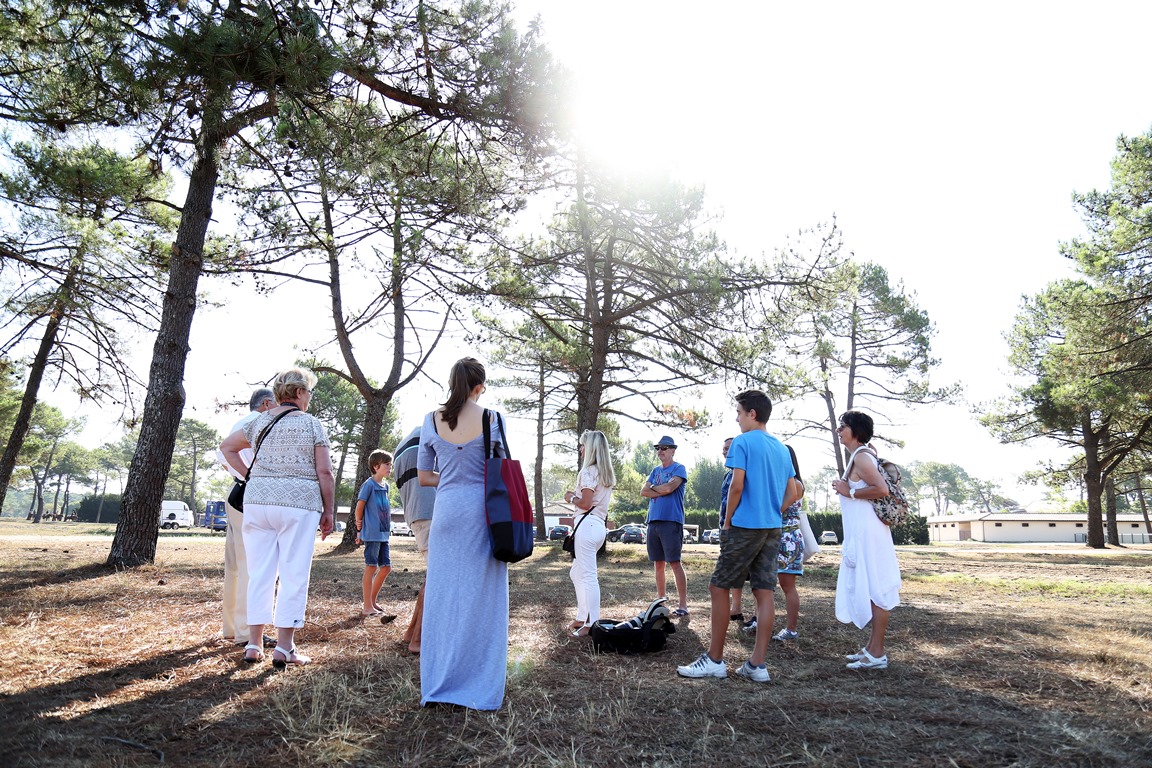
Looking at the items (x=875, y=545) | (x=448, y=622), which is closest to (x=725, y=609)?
(x=875, y=545)

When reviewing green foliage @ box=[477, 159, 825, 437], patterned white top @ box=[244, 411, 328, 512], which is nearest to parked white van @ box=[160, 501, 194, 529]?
green foliage @ box=[477, 159, 825, 437]

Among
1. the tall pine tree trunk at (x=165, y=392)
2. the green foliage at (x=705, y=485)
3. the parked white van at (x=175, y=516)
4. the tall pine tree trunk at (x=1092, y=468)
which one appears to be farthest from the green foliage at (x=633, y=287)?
the green foliage at (x=705, y=485)

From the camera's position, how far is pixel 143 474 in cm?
850

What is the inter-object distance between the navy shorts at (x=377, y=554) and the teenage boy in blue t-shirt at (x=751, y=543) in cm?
318

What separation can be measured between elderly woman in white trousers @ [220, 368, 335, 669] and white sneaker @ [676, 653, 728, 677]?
2.38 metres

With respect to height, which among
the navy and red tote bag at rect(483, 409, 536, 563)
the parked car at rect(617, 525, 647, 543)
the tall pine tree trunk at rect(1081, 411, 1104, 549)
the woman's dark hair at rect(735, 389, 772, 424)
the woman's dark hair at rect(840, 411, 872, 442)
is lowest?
the parked car at rect(617, 525, 647, 543)

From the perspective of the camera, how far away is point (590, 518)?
5574 mm

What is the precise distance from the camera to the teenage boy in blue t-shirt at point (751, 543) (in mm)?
4203

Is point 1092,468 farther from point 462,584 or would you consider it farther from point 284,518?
point 284,518

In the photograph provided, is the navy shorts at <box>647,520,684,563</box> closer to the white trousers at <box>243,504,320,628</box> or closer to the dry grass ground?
the dry grass ground

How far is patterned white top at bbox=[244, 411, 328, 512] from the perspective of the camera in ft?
14.0

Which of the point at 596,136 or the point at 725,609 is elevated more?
the point at 596,136

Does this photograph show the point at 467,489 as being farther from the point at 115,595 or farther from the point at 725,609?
the point at 115,595

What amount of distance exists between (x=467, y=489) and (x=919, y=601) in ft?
23.8
